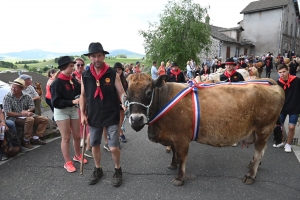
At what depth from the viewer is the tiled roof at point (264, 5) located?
3194cm

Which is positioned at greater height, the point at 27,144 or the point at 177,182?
the point at 27,144

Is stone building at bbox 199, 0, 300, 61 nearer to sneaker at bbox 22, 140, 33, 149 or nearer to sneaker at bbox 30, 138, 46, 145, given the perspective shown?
sneaker at bbox 30, 138, 46, 145

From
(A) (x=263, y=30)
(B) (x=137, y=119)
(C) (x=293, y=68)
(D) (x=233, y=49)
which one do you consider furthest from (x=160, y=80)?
(A) (x=263, y=30)

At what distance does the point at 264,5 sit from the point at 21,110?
128 ft

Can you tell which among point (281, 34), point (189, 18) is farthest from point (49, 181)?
point (281, 34)

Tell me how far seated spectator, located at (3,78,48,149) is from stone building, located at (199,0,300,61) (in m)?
28.4

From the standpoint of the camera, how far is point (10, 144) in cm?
432

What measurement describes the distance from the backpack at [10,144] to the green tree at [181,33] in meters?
16.5

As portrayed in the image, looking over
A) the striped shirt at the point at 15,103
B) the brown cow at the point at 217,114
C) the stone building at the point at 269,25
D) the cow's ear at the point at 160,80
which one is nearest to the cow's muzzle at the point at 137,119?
the brown cow at the point at 217,114

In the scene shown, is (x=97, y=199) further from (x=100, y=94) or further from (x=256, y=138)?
(x=256, y=138)

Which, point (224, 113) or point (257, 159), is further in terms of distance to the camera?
point (257, 159)

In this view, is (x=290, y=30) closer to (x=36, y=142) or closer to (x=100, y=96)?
(x=100, y=96)

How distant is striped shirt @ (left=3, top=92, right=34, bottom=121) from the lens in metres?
4.58

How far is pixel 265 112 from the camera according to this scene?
3391mm
